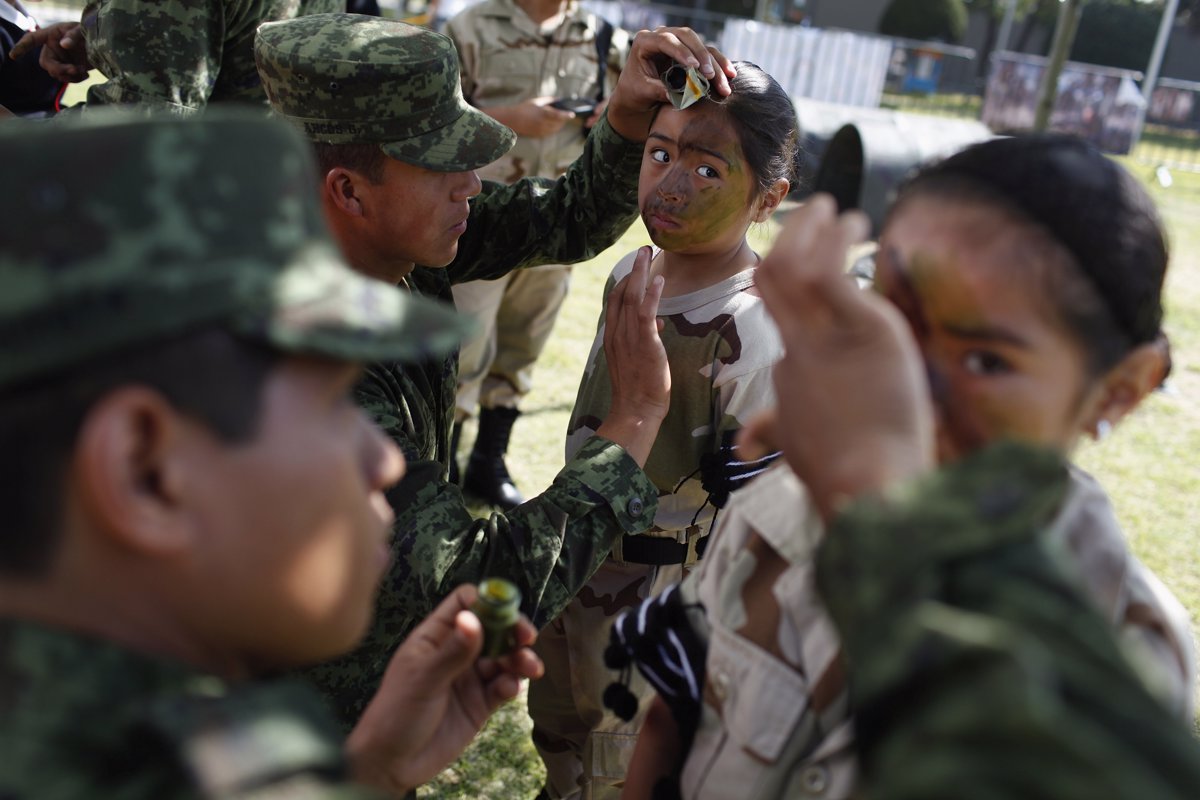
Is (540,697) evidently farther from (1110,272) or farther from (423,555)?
(1110,272)

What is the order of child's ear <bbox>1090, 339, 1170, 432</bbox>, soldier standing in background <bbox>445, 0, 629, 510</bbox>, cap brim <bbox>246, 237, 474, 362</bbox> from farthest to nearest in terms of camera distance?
soldier standing in background <bbox>445, 0, 629, 510</bbox>
child's ear <bbox>1090, 339, 1170, 432</bbox>
cap brim <bbox>246, 237, 474, 362</bbox>

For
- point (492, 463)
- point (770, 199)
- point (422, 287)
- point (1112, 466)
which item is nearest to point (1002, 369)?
point (770, 199)

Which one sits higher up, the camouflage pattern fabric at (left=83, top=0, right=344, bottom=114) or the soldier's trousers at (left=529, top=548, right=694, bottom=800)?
the camouflage pattern fabric at (left=83, top=0, right=344, bottom=114)

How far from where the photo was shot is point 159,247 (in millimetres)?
902

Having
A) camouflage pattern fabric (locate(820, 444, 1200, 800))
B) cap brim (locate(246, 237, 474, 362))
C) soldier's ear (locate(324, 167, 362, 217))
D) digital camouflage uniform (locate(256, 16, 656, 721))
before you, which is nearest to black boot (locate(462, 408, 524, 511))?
digital camouflage uniform (locate(256, 16, 656, 721))

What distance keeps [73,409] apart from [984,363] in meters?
0.96

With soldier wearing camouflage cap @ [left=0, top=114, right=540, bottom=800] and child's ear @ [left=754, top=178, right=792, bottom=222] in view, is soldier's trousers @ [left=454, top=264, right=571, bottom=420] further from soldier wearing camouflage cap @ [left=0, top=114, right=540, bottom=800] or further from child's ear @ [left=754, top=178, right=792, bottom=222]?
soldier wearing camouflage cap @ [left=0, top=114, right=540, bottom=800]

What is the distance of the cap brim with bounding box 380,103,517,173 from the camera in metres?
2.26

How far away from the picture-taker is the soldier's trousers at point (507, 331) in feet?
15.5

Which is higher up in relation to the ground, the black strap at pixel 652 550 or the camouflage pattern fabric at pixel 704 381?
the camouflage pattern fabric at pixel 704 381

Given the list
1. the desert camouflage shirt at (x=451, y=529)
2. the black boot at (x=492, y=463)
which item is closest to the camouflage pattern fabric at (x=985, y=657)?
the desert camouflage shirt at (x=451, y=529)

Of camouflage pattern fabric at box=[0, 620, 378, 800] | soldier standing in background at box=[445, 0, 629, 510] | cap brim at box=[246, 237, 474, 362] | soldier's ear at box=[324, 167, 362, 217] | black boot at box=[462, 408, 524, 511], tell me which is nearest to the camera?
camouflage pattern fabric at box=[0, 620, 378, 800]

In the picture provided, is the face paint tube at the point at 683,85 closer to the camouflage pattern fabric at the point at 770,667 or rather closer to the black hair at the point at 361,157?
the black hair at the point at 361,157

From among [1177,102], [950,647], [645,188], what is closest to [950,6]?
[1177,102]
